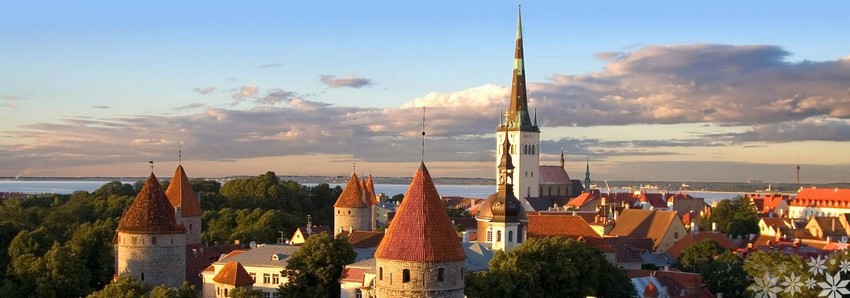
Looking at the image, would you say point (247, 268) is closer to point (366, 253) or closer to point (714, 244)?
point (366, 253)

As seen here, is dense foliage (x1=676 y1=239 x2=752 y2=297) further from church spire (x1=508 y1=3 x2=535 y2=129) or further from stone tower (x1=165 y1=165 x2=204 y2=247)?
church spire (x1=508 y1=3 x2=535 y2=129)

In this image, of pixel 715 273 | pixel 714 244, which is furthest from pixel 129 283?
pixel 714 244

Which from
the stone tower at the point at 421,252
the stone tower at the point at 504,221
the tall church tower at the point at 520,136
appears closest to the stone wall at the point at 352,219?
the stone tower at the point at 504,221

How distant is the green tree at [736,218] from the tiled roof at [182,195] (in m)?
48.5

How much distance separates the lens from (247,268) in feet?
161

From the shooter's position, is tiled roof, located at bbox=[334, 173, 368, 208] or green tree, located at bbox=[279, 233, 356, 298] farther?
tiled roof, located at bbox=[334, 173, 368, 208]

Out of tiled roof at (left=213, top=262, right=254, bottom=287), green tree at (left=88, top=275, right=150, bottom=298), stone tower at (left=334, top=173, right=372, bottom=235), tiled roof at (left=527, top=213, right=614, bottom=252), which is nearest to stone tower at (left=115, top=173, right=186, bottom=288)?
tiled roof at (left=213, top=262, right=254, bottom=287)

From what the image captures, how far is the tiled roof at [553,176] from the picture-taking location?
383 feet

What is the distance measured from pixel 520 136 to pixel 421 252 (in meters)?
82.6

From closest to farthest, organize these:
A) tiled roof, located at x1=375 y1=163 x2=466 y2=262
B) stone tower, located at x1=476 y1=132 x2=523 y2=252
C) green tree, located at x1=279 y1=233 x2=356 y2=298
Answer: tiled roof, located at x1=375 y1=163 x2=466 y2=262, green tree, located at x1=279 y1=233 x2=356 y2=298, stone tower, located at x1=476 y1=132 x2=523 y2=252

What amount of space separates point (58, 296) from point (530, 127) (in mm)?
66859

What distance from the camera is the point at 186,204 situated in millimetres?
56375

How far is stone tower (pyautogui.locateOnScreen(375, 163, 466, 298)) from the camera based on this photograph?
25.3m

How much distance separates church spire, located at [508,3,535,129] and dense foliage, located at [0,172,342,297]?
70.0ft
